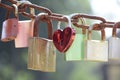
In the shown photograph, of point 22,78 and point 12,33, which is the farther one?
point 22,78

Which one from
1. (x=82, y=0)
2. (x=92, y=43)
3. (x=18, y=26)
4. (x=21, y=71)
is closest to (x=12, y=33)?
(x=18, y=26)

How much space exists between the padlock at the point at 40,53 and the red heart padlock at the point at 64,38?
2 cm

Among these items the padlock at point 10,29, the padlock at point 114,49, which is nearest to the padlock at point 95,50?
the padlock at point 114,49

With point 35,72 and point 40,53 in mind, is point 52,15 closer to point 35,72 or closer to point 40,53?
point 40,53

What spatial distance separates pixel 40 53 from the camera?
15.9 inches

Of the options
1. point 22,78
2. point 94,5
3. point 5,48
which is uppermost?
point 94,5

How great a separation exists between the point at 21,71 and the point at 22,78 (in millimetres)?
32

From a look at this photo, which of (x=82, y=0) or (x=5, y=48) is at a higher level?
(x=82, y=0)

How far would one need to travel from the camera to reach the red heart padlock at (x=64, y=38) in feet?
1.27

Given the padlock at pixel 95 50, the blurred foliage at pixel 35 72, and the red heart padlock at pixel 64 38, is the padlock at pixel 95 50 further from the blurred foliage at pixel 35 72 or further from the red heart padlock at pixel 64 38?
the blurred foliage at pixel 35 72

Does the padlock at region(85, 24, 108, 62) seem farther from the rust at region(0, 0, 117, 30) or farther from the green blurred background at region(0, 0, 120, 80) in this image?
the green blurred background at region(0, 0, 120, 80)

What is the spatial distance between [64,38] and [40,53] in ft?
0.14

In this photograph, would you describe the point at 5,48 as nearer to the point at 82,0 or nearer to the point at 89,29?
the point at 82,0

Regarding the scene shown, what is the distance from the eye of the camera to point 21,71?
1246mm
